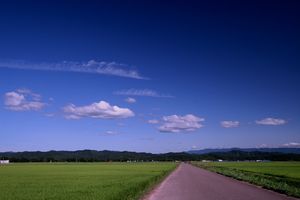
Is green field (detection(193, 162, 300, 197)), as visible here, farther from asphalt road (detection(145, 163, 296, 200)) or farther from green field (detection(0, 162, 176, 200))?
green field (detection(0, 162, 176, 200))

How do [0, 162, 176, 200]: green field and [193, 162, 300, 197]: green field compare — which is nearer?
[0, 162, 176, 200]: green field

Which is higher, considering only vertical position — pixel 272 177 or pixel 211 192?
pixel 272 177

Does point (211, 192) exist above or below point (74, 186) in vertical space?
below

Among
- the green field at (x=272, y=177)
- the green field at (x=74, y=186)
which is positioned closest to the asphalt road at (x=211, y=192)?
the green field at (x=272, y=177)

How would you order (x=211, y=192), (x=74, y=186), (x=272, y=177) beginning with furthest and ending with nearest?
(x=272, y=177) < (x=74, y=186) < (x=211, y=192)

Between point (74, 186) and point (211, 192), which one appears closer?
point (211, 192)

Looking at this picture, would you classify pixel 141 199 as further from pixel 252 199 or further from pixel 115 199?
pixel 252 199

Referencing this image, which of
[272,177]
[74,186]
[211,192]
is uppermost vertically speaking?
[272,177]

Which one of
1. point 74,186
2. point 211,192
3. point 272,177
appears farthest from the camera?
point 272,177

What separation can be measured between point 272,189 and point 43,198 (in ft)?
47.7

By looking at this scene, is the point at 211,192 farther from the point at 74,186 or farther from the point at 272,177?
the point at 272,177

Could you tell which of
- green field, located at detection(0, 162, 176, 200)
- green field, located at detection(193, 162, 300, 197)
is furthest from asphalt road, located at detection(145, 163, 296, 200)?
green field, located at detection(0, 162, 176, 200)

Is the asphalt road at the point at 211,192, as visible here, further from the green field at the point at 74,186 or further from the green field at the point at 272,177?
the green field at the point at 74,186

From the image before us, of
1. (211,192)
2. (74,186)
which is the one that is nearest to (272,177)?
(74,186)
